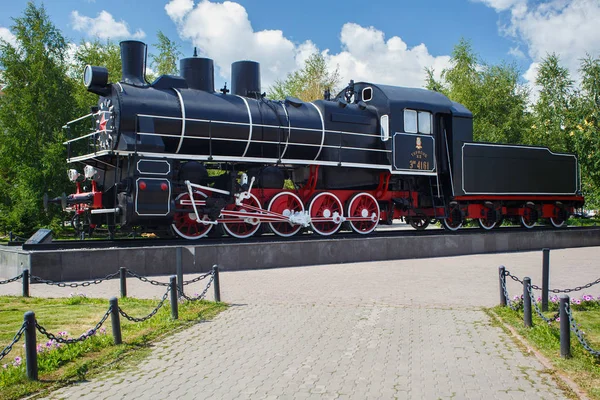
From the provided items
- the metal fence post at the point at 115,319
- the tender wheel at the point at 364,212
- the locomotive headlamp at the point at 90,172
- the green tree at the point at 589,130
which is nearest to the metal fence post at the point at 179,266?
the metal fence post at the point at 115,319

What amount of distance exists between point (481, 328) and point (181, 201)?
7519 millimetres

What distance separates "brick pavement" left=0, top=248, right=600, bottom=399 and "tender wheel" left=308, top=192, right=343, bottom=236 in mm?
4342

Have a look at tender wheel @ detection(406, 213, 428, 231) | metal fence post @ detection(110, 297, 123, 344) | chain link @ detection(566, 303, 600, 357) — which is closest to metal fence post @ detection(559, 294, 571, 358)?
chain link @ detection(566, 303, 600, 357)

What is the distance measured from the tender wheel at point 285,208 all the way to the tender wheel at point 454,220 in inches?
201

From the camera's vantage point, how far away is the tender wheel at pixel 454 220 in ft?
55.4

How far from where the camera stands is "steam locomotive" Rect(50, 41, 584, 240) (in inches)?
466

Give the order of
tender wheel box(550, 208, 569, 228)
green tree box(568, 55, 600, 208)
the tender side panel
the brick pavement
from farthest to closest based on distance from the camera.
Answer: green tree box(568, 55, 600, 208) < tender wheel box(550, 208, 569, 228) < the tender side panel < the brick pavement

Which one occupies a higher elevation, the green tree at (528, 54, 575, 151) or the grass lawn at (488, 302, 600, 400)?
the green tree at (528, 54, 575, 151)

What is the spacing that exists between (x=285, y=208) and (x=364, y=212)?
2.38 m

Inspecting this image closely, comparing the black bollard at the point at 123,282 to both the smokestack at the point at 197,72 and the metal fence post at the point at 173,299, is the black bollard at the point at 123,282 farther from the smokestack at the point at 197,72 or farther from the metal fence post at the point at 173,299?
the smokestack at the point at 197,72

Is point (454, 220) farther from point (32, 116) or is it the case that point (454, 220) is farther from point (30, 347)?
point (32, 116)

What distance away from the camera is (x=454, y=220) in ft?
56.4

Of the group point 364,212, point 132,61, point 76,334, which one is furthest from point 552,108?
point 76,334

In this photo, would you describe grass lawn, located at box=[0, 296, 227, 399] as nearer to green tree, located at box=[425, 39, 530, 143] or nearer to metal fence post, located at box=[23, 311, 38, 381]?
metal fence post, located at box=[23, 311, 38, 381]
